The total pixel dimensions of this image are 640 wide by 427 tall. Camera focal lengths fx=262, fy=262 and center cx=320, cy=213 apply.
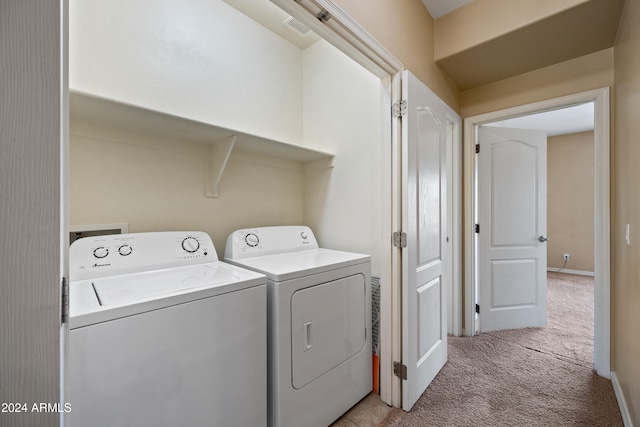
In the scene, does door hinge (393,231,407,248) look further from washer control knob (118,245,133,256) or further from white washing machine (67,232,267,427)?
washer control knob (118,245,133,256)

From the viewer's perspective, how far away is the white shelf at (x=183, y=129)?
122 cm

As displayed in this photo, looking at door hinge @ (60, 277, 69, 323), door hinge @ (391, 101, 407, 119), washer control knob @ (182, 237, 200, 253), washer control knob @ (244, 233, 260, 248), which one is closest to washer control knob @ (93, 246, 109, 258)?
washer control knob @ (182, 237, 200, 253)

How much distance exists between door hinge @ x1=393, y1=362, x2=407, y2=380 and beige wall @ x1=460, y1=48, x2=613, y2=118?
7.75 ft

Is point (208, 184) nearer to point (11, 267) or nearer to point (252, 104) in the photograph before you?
point (252, 104)

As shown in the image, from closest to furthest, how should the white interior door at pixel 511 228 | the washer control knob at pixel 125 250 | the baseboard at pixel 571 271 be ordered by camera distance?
the washer control knob at pixel 125 250 < the white interior door at pixel 511 228 < the baseboard at pixel 571 271

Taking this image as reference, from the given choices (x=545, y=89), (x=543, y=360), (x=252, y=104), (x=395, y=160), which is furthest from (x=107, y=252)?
(x=545, y=89)

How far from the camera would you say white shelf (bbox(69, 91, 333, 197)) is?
4.00 ft

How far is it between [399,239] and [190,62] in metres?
Answer: 1.83

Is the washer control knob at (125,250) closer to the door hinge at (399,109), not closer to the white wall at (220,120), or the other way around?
the white wall at (220,120)

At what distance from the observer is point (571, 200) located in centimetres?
483

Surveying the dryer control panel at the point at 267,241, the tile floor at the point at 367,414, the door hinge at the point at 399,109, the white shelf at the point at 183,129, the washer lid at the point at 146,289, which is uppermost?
the door hinge at the point at 399,109

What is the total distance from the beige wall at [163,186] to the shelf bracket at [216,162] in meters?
0.04

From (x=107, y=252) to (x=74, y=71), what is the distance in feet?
3.14

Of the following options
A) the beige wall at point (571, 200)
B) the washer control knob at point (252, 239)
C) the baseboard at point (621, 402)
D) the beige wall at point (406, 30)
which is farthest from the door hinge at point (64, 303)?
the beige wall at point (571, 200)
